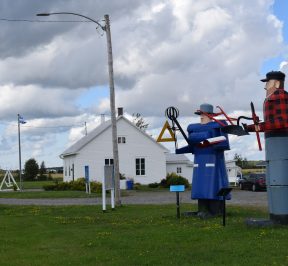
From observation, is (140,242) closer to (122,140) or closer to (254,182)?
(254,182)

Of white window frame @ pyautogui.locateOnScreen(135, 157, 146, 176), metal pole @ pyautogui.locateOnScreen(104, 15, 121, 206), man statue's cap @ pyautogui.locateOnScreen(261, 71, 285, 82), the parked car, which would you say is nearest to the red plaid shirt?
man statue's cap @ pyautogui.locateOnScreen(261, 71, 285, 82)

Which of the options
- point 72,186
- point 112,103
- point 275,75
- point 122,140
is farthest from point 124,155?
point 275,75

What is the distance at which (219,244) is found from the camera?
1073cm

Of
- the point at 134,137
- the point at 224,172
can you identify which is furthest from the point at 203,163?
the point at 134,137

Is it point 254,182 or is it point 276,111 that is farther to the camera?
point 254,182

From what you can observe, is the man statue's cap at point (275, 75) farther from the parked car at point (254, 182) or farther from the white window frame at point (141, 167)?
the white window frame at point (141, 167)

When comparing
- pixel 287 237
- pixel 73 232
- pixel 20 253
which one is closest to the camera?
pixel 20 253

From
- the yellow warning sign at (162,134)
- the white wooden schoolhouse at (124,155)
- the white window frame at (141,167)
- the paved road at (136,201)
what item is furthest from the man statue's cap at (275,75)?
the white window frame at (141,167)

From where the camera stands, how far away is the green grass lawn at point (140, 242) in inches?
371

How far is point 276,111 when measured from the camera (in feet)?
42.3

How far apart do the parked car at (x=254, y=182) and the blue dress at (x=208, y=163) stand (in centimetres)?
2453

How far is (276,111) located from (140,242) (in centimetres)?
423

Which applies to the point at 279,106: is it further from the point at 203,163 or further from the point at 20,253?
the point at 20,253

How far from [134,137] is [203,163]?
33.1 meters
